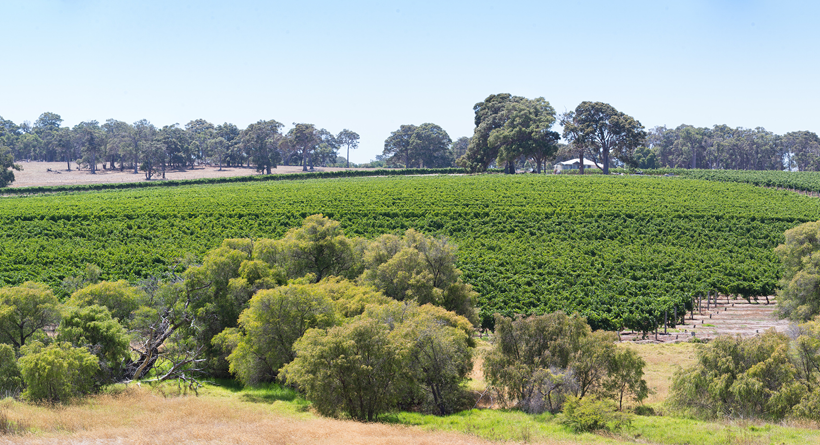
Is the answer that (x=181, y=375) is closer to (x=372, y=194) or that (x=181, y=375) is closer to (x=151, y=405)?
(x=151, y=405)

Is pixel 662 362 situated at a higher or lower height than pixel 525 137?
lower

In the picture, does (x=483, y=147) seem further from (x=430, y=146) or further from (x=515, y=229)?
(x=515, y=229)

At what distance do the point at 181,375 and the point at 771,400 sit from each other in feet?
80.0

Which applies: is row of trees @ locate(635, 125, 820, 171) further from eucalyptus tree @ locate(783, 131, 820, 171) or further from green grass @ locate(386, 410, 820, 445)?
green grass @ locate(386, 410, 820, 445)

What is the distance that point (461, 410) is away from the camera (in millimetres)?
25250

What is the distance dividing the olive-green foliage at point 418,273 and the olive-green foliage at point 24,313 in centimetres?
1575

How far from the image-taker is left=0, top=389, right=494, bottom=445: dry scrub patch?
16853 mm

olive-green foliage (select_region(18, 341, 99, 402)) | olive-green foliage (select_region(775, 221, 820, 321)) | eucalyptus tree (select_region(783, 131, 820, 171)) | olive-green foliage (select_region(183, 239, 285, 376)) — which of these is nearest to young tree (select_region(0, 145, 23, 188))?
olive-green foliage (select_region(183, 239, 285, 376))

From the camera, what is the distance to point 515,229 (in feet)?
209

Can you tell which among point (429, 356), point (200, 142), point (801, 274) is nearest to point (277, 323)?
point (429, 356)

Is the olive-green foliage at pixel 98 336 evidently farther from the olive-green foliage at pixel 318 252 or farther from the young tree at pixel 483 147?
the young tree at pixel 483 147

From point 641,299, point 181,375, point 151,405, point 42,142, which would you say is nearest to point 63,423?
point 151,405

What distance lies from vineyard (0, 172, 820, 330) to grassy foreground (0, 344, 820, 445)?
1759 centimetres

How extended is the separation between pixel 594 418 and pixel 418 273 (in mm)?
14391
